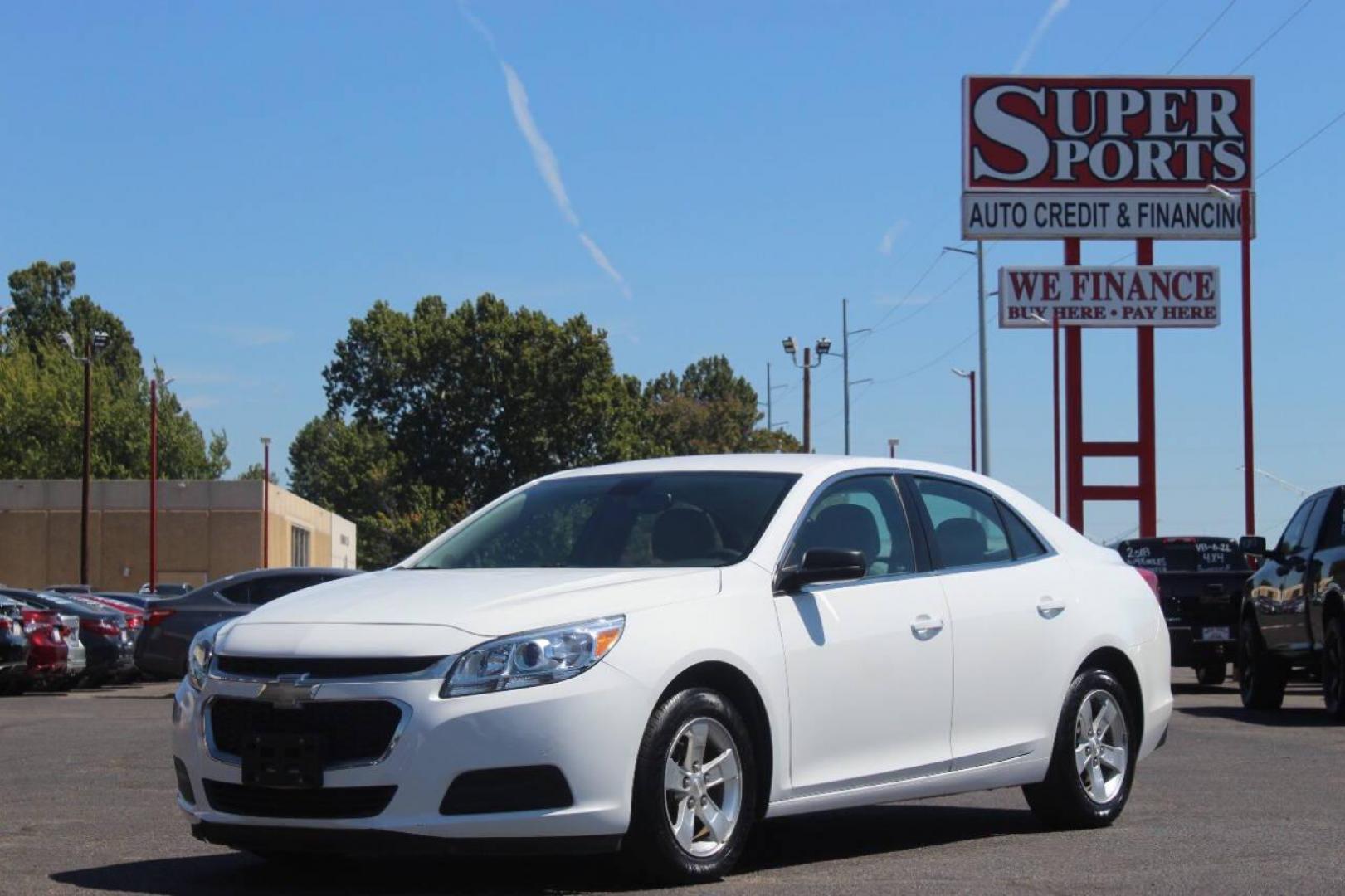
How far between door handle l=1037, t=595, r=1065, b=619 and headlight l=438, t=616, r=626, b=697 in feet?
8.88

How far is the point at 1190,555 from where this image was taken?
2341 centimetres

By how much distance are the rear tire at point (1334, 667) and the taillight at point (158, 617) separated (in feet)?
42.2

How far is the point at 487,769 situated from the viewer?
6707 mm

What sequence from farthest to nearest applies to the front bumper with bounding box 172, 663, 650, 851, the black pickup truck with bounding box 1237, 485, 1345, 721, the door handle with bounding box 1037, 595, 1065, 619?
the black pickup truck with bounding box 1237, 485, 1345, 721, the door handle with bounding box 1037, 595, 1065, 619, the front bumper with bounding box 172, 663, 650, 851

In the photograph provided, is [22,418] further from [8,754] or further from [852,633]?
[852,633]

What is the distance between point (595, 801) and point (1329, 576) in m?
11.4

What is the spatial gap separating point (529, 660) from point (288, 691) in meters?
0.82

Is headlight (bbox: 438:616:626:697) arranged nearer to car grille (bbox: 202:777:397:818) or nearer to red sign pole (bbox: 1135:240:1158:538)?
car grille (bbox: 202:777:397:818)

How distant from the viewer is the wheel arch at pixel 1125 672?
30.7 feet

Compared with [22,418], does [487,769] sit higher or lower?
lower

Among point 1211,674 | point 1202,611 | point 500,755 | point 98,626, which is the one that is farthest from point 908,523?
point 98,626

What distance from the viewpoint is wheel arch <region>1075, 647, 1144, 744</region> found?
30.7 feet

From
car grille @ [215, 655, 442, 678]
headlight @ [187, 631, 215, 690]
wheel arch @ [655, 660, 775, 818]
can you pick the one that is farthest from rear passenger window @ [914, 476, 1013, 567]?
headlight @ [187, 631, 215, 690]

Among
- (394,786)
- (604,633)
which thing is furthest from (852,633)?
(394,786)
